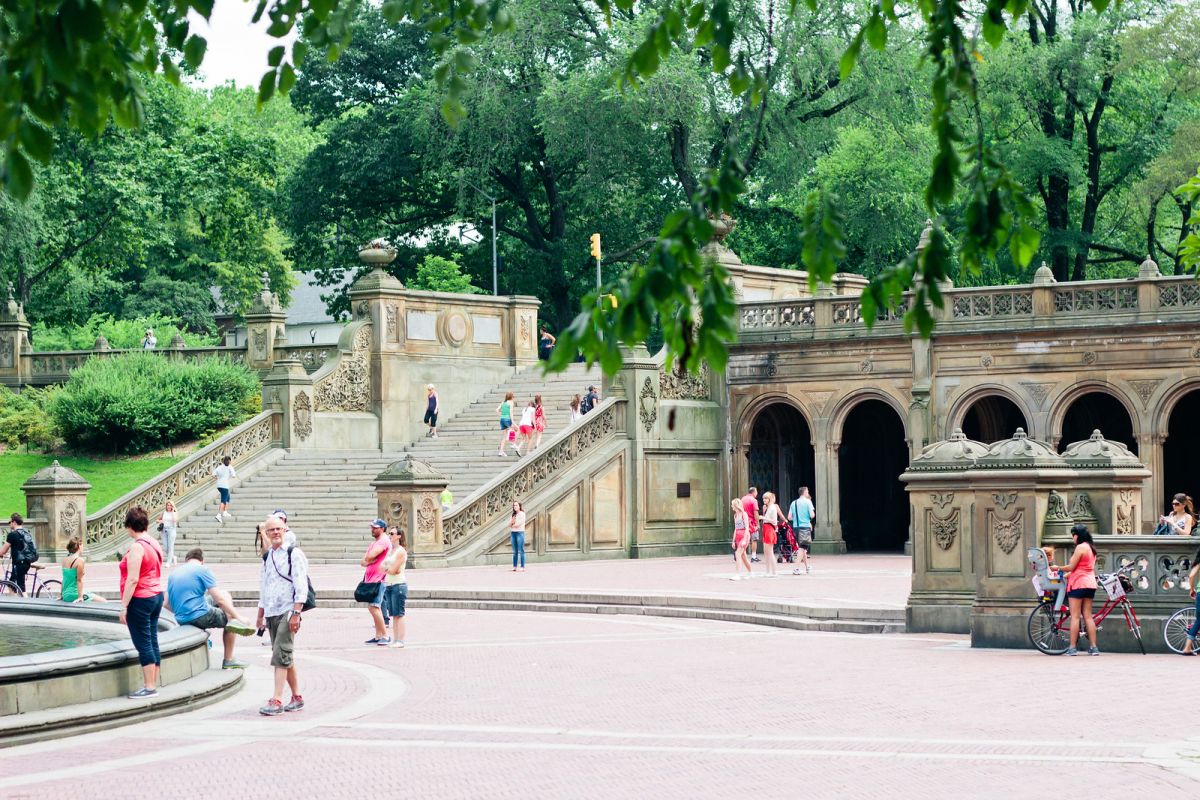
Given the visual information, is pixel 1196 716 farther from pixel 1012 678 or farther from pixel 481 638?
pixel 481 638

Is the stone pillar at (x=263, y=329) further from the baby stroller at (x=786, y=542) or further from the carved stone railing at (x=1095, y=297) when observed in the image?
the carved stone railing at (x=1095, y=297)

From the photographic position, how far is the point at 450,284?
55031mm

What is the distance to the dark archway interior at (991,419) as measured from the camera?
1598 inches

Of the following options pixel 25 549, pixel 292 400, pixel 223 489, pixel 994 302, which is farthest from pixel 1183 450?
pixel 25 549

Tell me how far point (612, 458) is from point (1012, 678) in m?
22.1

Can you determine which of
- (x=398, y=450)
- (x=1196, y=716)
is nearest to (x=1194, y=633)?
→ (x=1196, y=716)

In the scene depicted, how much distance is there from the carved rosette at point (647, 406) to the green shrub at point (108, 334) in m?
18.1

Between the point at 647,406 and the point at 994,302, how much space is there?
25.7 ft

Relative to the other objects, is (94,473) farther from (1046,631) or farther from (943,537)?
(1046,631)

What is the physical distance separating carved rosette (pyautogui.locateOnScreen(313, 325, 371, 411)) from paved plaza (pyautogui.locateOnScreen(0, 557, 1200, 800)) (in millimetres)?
20979

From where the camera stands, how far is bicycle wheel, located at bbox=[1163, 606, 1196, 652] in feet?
58.8

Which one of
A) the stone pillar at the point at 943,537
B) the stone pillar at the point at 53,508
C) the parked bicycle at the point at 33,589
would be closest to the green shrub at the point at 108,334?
the stone pillar at the point at 53,508

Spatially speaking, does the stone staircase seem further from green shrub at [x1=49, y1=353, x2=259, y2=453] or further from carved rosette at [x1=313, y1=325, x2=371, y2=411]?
green shrub at [x1=49, y1=353, x2=259, y2=453]

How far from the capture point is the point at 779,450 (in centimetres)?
4256
